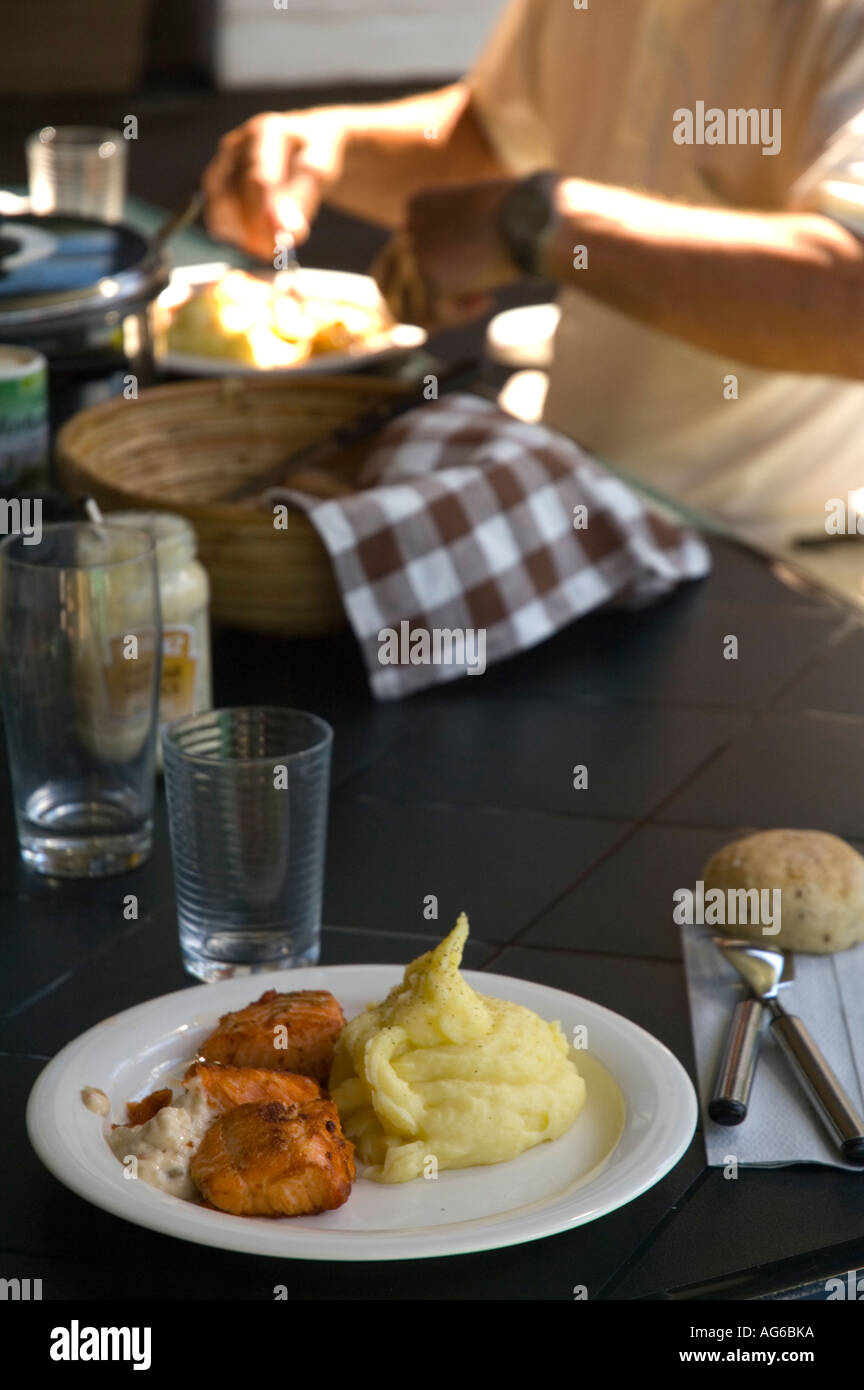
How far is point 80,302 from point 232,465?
199 millimetres

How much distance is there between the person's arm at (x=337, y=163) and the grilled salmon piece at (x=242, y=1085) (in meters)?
1.53

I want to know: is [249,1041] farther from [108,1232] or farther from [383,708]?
[383,708]

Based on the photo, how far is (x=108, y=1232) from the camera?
640 millimetres

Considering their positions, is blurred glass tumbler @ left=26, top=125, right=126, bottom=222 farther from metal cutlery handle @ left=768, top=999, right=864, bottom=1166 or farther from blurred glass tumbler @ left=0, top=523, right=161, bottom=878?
metal cutlery handle @ left=768, top=999, right=864, bottom=1166

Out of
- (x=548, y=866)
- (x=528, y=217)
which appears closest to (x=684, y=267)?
(x=528, y=217)

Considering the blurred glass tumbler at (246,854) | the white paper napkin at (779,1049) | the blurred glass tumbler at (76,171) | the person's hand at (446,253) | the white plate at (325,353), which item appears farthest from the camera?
the blurred glass tumbler at (76,171)

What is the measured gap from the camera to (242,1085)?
0.66 m

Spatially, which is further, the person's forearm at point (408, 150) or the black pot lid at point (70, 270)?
the person's forearm at point (408, 150)

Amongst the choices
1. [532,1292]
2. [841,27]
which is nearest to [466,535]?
[532,1292]

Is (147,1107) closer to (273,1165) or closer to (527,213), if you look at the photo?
(273,1165)

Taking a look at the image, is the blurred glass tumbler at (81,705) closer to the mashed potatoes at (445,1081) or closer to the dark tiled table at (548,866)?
the dark tiled table at (548,866)

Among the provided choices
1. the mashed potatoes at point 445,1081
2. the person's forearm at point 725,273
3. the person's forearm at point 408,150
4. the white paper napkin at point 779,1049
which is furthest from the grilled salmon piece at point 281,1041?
the person's forearm at point 408,150

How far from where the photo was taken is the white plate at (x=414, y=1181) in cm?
58

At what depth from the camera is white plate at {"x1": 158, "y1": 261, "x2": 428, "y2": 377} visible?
1.62 metres
